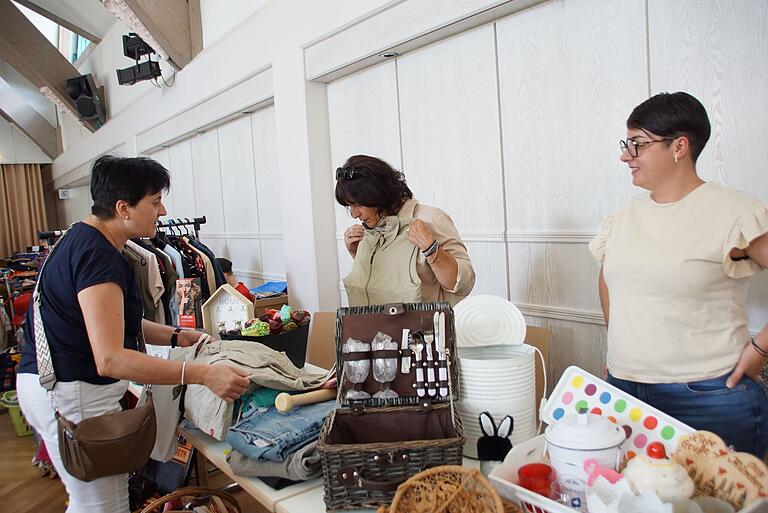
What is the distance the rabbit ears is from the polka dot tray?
0.11 m

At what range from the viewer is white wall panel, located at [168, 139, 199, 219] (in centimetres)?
652

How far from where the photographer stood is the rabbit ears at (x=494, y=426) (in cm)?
141

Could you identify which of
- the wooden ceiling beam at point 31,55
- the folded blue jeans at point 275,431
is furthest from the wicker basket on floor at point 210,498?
the wooden ceiling beam at point 31,55

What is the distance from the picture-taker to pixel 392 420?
5.00 ft

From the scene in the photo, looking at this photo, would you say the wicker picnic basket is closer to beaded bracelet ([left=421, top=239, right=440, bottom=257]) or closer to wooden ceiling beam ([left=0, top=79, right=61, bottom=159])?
beaded bracelet ([left=421, top=239, right=440, bottom=257])

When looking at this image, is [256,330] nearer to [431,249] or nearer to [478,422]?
[431,249]

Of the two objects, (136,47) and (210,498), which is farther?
(136,47)

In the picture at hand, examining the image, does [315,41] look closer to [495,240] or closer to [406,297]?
[495,240]

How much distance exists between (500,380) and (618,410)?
27cm

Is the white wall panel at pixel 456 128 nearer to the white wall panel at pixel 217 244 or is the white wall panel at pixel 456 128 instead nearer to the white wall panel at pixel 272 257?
the white wall panel at pixel 272 257

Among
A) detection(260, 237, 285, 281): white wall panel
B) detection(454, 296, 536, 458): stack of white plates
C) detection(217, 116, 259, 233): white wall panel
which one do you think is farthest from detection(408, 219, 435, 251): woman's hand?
detection(217, 116, 259, 233): white wall panel

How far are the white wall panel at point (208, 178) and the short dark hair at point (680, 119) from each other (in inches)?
194

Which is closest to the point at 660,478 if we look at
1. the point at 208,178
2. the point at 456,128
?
the point at 456,128

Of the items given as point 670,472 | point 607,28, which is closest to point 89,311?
point 670,472
